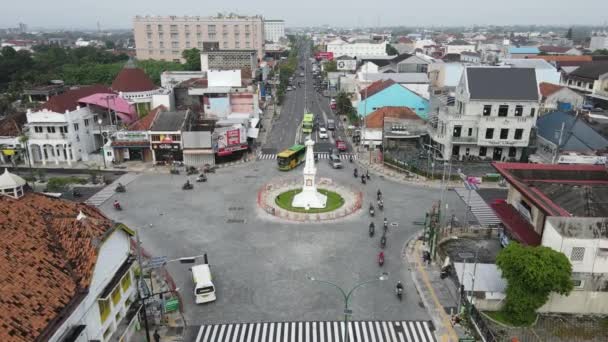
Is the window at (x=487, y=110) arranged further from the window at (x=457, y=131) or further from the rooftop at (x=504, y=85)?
the window at (x=457, y=131)

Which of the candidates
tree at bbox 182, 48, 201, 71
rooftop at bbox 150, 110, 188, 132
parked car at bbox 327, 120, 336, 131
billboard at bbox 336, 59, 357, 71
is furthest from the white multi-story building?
tree at bbox 182, 48, 201, 71

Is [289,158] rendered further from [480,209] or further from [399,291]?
[399,291]

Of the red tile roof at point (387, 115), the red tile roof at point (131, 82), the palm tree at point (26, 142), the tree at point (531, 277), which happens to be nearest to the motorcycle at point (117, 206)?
the palm tree at point (26, 142)

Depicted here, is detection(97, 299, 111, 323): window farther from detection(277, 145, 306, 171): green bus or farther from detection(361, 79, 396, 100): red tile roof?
detection(361, 79, 396, 100): red tile roof

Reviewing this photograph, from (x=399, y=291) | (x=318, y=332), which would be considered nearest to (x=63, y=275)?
(x=318, y=332)

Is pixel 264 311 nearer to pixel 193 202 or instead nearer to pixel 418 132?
pixel 193 202
